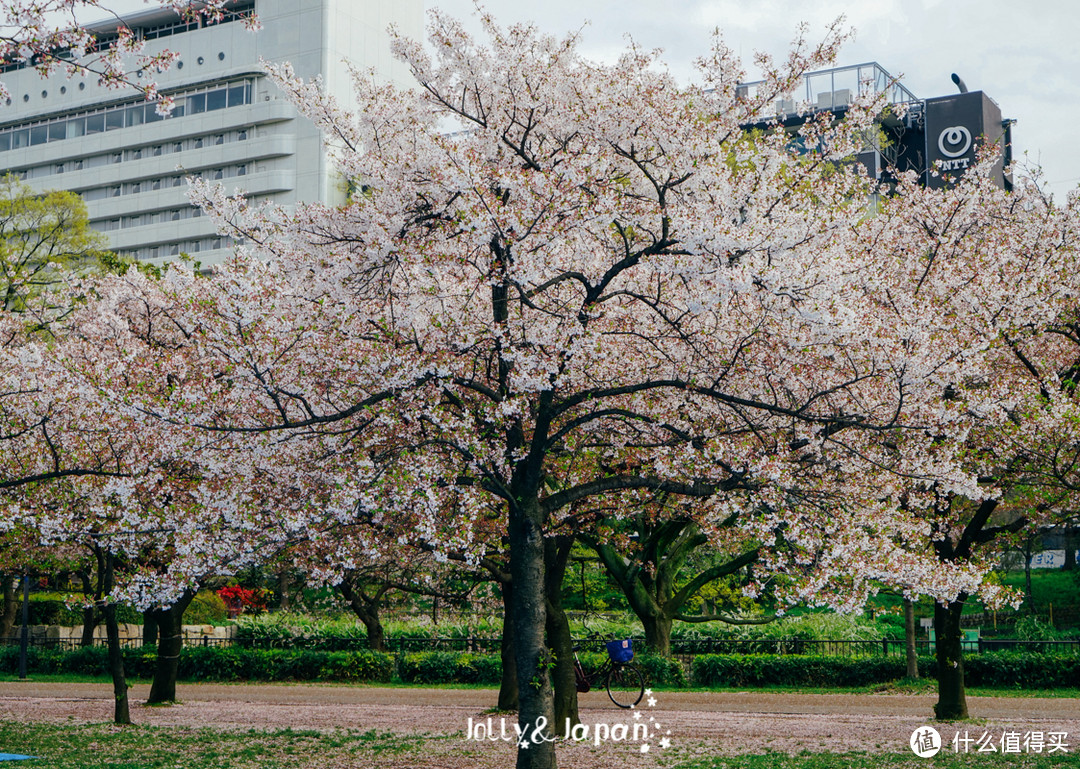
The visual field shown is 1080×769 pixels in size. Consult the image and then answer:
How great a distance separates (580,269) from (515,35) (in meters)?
3.26

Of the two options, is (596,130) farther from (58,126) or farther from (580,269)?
(58,126)

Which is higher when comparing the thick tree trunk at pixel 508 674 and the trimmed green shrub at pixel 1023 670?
the thick tree trunk at pixel 508 674

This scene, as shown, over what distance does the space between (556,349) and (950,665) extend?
9.96 meters

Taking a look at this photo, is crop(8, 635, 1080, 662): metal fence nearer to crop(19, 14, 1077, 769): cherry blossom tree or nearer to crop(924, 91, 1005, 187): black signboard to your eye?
crop(19, 14, 1077, 769): cherry blossom tree

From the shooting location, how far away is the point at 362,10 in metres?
78.2

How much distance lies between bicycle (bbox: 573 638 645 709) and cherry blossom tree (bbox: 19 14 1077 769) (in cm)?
647

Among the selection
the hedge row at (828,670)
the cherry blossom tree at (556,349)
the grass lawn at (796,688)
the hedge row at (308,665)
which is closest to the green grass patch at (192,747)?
the cherry blossom tree at (556,349)

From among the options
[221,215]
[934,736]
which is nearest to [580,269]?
[221,215]

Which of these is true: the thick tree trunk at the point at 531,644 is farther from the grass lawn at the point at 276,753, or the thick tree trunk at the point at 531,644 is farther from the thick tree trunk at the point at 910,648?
the thick tree trunk at the point at 910,648

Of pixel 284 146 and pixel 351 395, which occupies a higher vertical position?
pixel 284 146

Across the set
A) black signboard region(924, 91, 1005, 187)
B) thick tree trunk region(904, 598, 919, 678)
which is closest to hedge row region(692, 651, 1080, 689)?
thick tree trunk region(904, 598, 919, 678)

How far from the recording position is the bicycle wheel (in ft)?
69.5

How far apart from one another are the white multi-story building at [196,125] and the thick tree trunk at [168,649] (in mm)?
58024

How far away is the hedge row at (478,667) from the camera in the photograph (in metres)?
23.4
